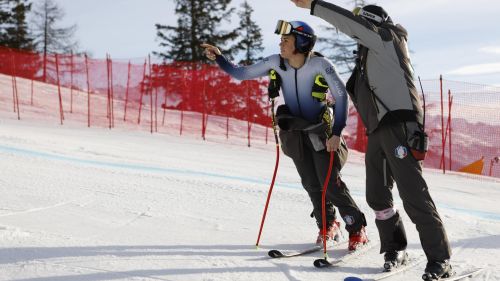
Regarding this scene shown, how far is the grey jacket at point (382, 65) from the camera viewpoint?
3.08 meters

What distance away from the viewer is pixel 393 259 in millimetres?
3535

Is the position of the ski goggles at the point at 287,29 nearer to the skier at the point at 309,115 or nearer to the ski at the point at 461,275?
the skier at the point at 309,115

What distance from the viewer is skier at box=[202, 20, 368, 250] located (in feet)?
12.1

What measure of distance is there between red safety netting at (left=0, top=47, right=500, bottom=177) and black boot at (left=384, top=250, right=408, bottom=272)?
12.6m

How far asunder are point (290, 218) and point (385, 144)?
2.19 m

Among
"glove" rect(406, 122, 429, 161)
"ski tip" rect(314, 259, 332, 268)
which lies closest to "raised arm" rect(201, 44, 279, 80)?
"glove" rect(406, 122, 429, 161)

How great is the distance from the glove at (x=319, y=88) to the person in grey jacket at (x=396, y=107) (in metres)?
0.50

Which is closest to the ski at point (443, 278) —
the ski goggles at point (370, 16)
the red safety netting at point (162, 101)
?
the ski goggles at point (370, 16)

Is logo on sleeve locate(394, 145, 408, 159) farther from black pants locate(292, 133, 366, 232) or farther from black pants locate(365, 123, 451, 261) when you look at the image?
black pants locate(292, 133, 366, 232)

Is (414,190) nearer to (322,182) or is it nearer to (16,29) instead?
(322,182)

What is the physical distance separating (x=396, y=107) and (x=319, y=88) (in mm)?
740

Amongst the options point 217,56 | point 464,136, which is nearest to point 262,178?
point 217,56

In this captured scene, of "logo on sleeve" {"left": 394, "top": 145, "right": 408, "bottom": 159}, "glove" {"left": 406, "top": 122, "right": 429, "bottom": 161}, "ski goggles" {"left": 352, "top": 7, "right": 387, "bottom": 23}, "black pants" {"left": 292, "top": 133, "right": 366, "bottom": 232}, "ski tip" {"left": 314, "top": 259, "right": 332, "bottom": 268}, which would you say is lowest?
"ski tip" {"left": 314, "top": 259, "right": 332, "bottom": 268}

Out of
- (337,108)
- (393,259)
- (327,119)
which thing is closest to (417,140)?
(337,108)
